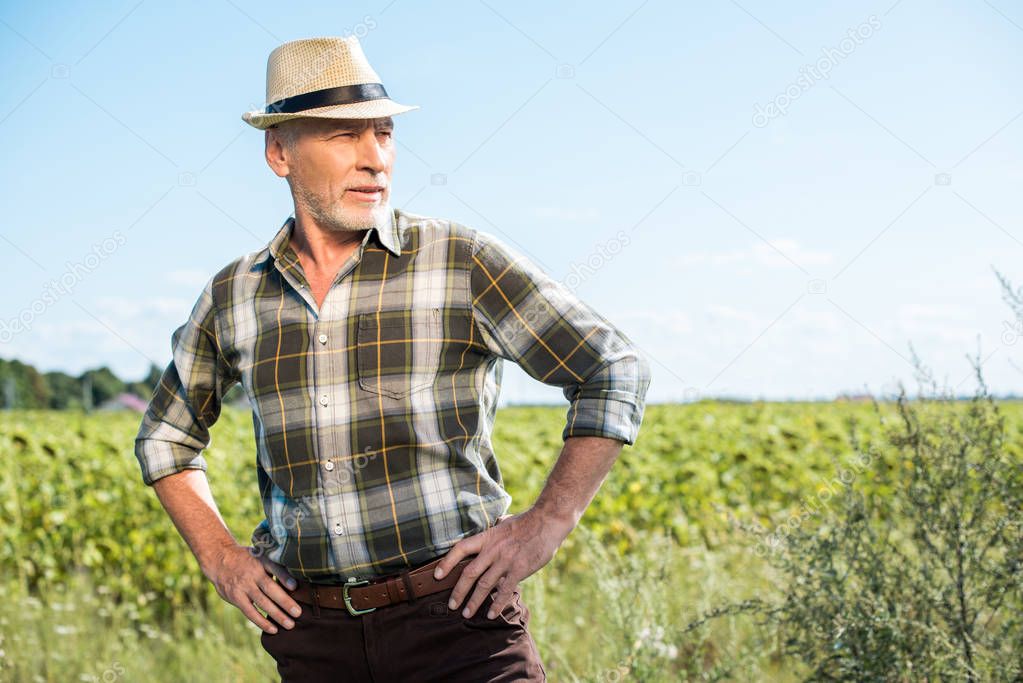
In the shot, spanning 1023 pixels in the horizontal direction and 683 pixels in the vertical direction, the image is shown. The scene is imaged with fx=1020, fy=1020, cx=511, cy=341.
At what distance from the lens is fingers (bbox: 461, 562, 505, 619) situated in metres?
2.22

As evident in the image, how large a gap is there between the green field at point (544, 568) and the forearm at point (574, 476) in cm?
155

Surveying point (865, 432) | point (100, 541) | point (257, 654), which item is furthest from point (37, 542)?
point (865, 432)

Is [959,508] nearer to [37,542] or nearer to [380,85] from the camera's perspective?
[380,85]

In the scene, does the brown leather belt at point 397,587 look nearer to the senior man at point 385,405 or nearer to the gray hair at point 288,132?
the senior man at point 385,405

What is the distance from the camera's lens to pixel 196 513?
2.67 meters

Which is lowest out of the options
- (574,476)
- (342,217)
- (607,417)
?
(574,476)

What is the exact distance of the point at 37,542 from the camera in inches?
259

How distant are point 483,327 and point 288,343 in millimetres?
472

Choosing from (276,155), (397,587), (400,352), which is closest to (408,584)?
(397,587)

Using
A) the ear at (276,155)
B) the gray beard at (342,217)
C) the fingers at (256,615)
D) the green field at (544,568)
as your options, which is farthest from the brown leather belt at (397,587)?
the green field at (544,568)

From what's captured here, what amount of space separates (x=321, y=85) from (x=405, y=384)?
2.46 feet

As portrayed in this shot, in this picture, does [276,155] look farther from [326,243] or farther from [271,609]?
[271,609]

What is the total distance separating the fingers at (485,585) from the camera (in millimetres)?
2221

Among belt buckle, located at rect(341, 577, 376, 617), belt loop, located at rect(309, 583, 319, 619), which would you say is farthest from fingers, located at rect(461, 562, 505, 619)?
belt loop, located at rect(309, 583, 319, 619)
